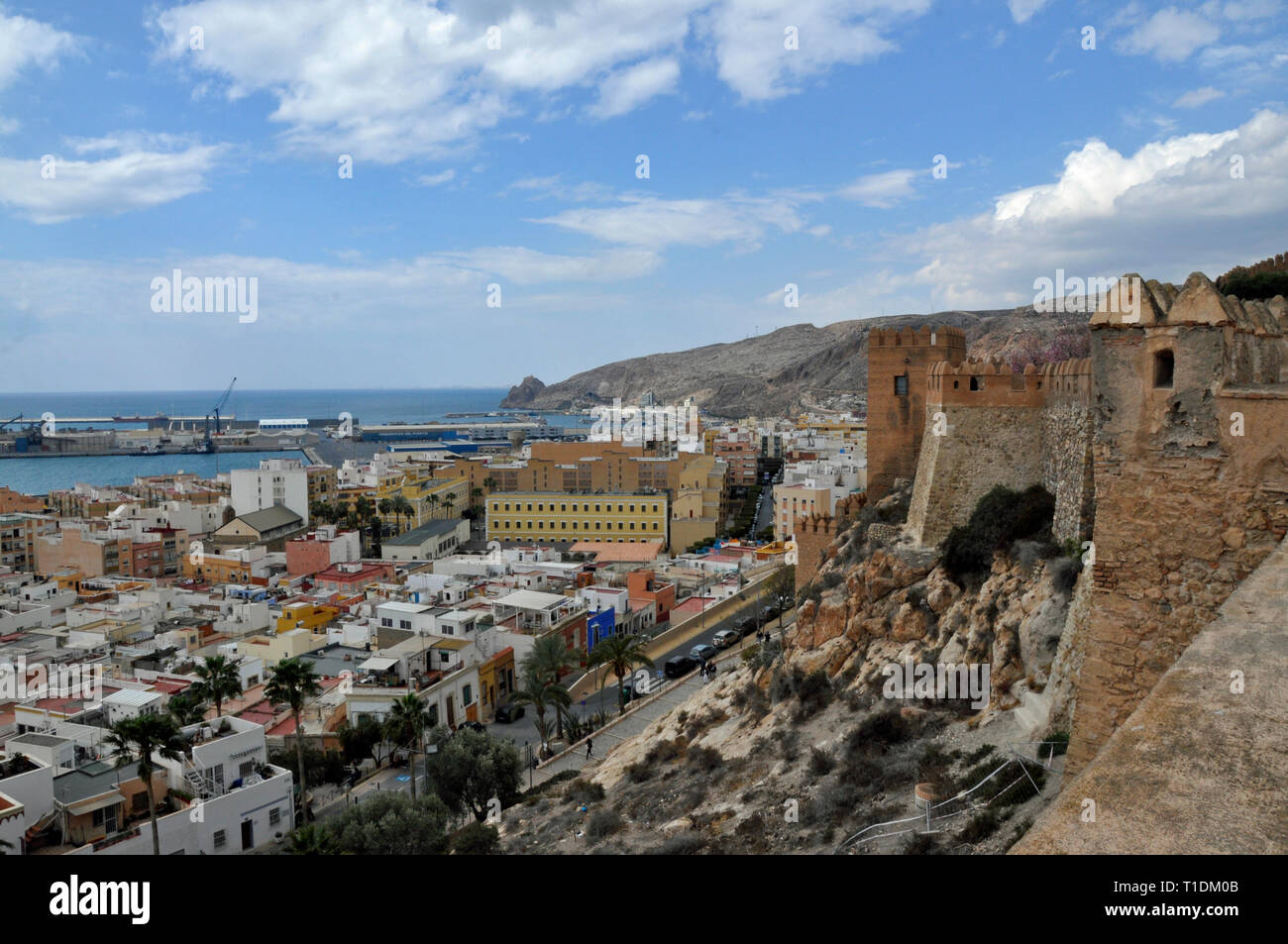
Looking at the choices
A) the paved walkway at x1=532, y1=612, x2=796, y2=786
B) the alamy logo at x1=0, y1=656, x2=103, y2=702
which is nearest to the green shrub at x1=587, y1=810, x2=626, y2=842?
the paved walkway at x1=532, y1=612, x2=796, y2=786

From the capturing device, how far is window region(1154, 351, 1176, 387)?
230 inches

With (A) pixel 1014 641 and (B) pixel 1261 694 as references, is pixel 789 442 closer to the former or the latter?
(A) pixel 1014 641

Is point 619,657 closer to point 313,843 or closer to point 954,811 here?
point 313,843

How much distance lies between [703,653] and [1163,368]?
22.5 m

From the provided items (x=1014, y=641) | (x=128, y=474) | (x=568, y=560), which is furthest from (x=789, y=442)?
(x=128, y=474)

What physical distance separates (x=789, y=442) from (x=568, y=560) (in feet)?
137

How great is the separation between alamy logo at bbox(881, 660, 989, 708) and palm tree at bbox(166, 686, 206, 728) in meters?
13.5

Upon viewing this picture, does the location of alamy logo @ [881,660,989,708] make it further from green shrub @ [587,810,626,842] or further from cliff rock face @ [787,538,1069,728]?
green shrub @ [587,810,626,842]

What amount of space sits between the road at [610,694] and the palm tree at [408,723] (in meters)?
2.35

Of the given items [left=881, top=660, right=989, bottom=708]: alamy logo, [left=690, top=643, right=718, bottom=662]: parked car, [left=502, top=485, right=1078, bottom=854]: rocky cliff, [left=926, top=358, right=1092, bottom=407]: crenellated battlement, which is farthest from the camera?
[left=690, top=643, right=718, bottom=662]: parked car

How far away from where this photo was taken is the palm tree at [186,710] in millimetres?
17953

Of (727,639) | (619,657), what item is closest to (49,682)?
(619,657)
